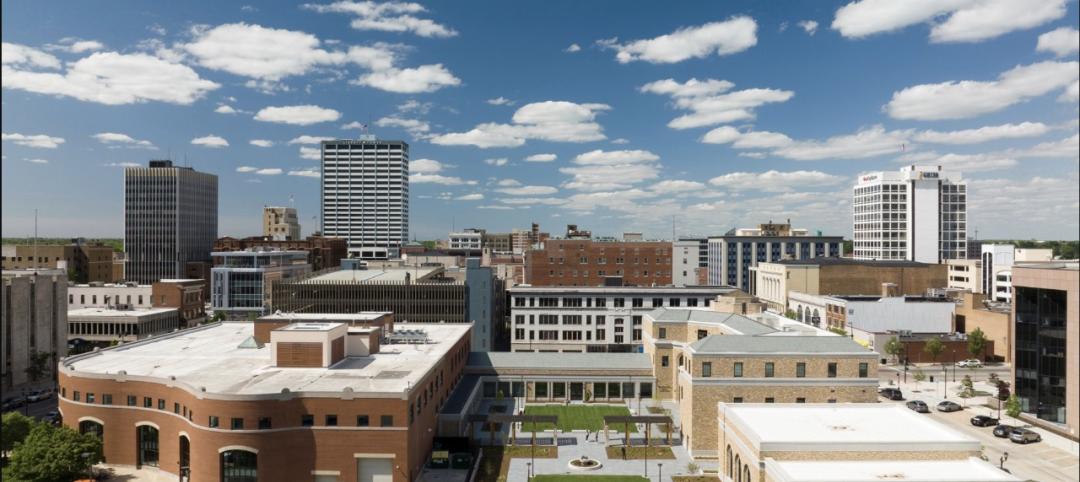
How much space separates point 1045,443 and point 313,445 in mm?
75316

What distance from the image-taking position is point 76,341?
4631 inches

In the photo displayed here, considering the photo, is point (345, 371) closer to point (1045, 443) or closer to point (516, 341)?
point (516, 341)

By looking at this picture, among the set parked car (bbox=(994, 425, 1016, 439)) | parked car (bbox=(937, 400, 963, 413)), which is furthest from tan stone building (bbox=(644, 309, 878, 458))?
parked car (bbox=(937, 400, 963, 413))

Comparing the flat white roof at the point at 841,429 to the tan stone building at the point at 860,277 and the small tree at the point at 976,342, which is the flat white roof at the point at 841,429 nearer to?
the small tree at the point at 976,342

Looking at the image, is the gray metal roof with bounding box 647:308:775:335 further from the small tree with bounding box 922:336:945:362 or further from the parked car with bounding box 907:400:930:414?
the small tree with bounding box 922:336:945:362

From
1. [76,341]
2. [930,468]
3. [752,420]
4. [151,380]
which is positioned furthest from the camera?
[76,341]

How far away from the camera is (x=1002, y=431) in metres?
73.1

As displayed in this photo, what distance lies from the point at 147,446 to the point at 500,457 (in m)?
33.6

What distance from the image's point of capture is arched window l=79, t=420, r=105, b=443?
62.6 m

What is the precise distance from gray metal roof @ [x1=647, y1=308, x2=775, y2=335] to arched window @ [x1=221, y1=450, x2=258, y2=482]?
52.0 metres

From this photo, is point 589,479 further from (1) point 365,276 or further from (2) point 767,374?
(1) point 365,276

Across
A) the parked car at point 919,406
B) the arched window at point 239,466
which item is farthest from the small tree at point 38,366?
the parked car at point 919,406

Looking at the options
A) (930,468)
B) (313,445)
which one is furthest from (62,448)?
(930,468)

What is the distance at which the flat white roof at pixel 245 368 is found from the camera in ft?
187
